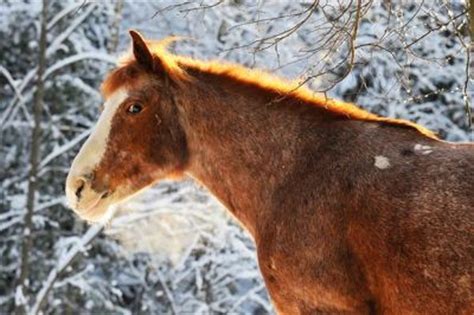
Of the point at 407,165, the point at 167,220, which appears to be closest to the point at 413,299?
the point at 407,165

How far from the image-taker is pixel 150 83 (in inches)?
229

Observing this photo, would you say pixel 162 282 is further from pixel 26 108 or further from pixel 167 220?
pixel 26 108

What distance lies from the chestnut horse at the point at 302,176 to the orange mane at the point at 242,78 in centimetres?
1

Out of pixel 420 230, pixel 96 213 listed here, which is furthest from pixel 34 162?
pixel 420 230

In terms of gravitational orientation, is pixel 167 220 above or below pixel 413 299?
below

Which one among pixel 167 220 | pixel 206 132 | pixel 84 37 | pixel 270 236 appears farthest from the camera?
pixel 84 37

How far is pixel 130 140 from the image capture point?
5.76m

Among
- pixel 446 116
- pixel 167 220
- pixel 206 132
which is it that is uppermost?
pixel 206 132

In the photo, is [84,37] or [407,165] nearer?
[407,165]

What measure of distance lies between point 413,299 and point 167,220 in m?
12.0

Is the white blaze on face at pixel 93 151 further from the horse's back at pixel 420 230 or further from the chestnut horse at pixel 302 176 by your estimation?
the horse's back at pixel 420 230

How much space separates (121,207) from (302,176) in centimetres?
1069

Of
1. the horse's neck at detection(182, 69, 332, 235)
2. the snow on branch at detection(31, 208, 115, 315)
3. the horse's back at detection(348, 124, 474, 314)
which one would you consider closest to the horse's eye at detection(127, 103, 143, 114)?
the horse's neck at detection(182, 69, 332, 235)

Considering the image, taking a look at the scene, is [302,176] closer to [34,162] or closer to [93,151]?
[93,151]
